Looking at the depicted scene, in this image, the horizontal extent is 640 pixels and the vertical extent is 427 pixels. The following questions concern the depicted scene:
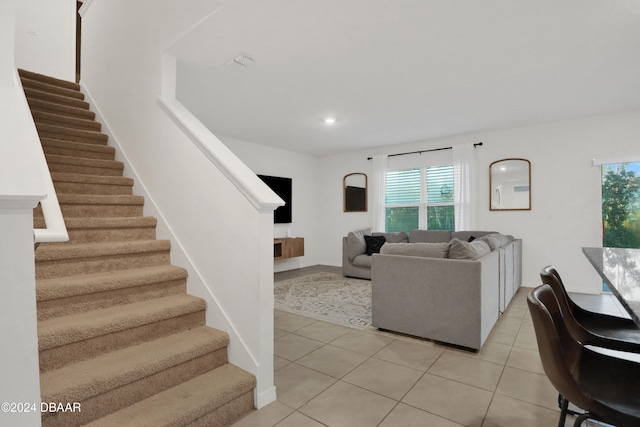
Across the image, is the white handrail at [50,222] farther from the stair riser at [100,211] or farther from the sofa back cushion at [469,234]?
the sofa back cushion at [469,234]

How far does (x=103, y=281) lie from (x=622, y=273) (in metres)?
2.76

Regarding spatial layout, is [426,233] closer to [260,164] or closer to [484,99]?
[484,99]

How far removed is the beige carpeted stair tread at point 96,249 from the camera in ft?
6.37

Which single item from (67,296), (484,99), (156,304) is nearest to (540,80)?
(484,99)

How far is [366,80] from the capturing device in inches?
131

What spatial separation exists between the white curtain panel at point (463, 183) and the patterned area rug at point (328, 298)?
192 centimetres

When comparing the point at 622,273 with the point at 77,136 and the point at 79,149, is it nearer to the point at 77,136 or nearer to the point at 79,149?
the point at 79,149

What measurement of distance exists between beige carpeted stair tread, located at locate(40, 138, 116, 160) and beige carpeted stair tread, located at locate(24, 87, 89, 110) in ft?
2.97

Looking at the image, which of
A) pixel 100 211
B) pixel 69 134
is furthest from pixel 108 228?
pixel 69 134

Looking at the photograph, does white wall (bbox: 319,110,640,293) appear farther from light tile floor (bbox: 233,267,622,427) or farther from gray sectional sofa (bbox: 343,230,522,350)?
light tile floor (bbox: 233,267,622,427)

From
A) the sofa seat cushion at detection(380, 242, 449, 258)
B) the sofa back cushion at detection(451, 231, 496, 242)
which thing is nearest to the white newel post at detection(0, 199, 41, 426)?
the sofa seat cushion at detection(380, 242, 449, 258)

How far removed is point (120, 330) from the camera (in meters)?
1.75

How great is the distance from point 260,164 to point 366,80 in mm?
3312

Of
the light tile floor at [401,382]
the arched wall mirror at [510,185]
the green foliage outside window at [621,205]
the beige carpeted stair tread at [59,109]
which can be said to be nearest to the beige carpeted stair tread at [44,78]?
the beige carpeted stair tread at [59,109]
